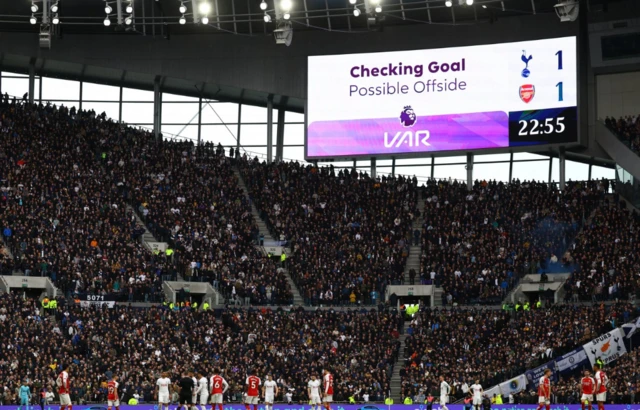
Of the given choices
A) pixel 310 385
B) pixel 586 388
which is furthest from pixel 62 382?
pixel 586 388

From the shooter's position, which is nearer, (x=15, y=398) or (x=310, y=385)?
(x=310, y=385)

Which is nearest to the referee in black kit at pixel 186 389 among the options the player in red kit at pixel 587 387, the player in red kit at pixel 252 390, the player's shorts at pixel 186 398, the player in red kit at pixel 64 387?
the player's shorts at pixel 186 398

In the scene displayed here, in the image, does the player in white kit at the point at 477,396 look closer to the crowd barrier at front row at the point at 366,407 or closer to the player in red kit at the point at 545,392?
the player in red kit at the point at 545,392

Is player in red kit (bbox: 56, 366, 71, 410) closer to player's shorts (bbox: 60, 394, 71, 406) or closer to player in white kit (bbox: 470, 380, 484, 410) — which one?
player's shorts (bbox: 60, 394, 71, 406)

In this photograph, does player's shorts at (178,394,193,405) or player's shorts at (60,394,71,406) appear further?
player's shorts at (60,394,71,406)

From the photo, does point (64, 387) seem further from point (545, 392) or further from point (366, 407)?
point (545, 392)

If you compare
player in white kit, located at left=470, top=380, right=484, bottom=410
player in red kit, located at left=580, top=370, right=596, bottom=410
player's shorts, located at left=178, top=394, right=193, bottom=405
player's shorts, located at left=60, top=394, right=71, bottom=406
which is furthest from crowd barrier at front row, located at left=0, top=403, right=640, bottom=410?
player's shorts, located at left=178, top=394, right=193, bottom=405

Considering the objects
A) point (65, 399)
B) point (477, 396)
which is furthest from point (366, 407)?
point (65, 399)

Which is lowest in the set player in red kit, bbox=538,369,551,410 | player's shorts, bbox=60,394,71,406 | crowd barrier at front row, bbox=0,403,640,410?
crowd barrier at front row, bbox=0,403,640,410

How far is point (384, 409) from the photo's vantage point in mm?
47344

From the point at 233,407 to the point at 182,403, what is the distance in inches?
351

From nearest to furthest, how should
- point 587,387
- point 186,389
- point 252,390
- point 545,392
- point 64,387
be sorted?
point 186,389 < point 587,387 < point 252,390 < point 545,392 < point 64,387

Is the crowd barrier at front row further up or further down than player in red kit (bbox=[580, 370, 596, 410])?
further down

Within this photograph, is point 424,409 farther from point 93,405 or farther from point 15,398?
point 15,398
